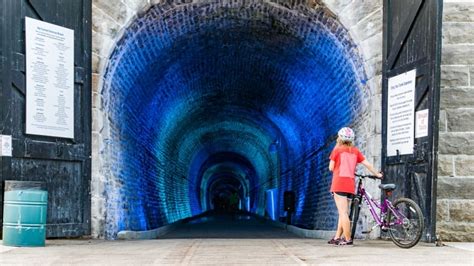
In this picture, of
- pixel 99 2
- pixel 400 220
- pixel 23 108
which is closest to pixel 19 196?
pixel 23 108

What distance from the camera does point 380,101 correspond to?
428 inches

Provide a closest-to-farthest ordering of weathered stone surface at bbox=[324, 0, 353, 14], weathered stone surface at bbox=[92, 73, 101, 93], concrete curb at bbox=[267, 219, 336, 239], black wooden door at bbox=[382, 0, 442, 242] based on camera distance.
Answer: black wooden door at bbox=[382, 0, 442, 242] → weathered stone surface at bbox=[92, 73, 101, 93] → weathered stone surface at bbox=[324, 0, 353, 14] → concrete curb at bbox=[267, 219, 336, 239]

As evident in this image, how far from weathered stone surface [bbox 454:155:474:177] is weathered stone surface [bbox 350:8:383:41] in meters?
2.61

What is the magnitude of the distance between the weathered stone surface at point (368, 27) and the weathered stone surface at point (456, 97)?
A: 1.68 metres

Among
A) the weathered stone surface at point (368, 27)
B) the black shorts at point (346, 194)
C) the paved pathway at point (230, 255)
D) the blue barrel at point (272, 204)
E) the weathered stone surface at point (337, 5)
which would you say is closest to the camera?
the paved pathway at point (230, 255)

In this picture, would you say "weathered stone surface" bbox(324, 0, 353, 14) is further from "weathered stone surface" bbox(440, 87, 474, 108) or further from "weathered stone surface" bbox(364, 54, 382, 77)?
"weathered stone surface" bbox(440, 87, 474, 108)

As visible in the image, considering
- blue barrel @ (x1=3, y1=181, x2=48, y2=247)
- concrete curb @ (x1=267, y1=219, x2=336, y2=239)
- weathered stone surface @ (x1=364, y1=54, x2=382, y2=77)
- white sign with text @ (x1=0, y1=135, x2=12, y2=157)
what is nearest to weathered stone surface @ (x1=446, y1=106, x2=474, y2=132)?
weathered stone surface @ (x1=364, y1=54, x2=382, y2=77)

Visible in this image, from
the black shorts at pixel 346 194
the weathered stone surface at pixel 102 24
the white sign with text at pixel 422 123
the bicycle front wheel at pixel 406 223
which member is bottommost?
the bicycle front wheel at pixel 406 223

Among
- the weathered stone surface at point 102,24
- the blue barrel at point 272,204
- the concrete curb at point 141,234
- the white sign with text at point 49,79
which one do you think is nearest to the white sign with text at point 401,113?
the weathered stone surface at point 102,24

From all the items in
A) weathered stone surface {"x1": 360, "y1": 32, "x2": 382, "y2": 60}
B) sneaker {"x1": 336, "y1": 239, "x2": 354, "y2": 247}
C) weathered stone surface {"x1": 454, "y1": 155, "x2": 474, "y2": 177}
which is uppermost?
weathered stone surface {"x1": 360, "y1": 32, "x2": 382, "y2": 60}

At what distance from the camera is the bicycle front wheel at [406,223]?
8336mm

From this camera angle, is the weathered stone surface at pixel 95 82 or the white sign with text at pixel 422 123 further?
the weathered stone surface at pixel 95 82

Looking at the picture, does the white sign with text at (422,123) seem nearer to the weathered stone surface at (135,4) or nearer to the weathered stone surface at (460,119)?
the weathered stone surface at (460,119)

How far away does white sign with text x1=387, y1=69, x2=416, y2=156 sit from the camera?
981 centimetres
